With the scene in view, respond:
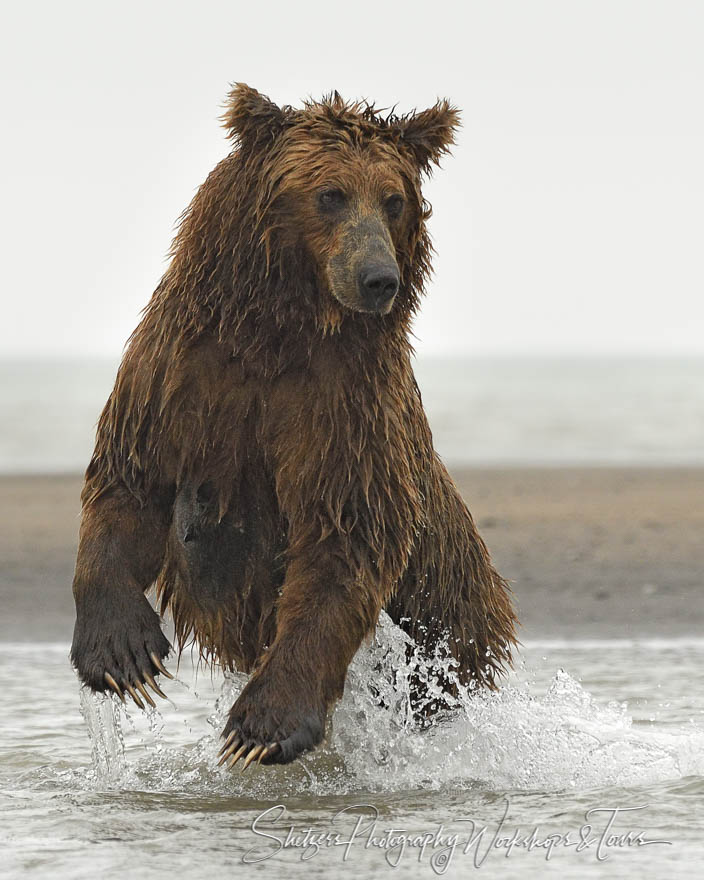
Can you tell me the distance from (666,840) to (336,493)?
58.3 inches

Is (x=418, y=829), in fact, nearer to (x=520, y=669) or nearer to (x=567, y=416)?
(x=520, y=669)

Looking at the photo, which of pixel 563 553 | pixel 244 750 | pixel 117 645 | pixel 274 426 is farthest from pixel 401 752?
pixel 563 553

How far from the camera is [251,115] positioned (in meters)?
4.98

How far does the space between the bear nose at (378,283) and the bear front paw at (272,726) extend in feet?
4.01

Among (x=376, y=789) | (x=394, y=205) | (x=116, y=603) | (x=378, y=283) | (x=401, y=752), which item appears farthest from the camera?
(x=401, y=752)

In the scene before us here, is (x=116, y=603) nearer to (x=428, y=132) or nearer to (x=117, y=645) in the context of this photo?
(x=117, y=645)

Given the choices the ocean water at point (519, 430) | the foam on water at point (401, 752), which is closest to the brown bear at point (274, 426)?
the foam on water at point (401, 752)

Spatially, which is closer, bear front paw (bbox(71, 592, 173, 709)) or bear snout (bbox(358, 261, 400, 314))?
bear snout (bbox(358, 261, 400, 314))

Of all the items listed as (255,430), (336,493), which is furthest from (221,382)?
A: (336,493)

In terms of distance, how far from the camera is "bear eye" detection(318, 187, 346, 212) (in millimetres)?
4879

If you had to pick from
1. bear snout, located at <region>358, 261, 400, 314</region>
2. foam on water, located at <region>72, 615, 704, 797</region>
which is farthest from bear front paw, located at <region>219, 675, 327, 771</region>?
bear snout, located at <region>358, 261, 400, 314</region>

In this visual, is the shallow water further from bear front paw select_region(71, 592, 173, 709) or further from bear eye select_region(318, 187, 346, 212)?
bear eye select_region(318, 187, 346, 212)

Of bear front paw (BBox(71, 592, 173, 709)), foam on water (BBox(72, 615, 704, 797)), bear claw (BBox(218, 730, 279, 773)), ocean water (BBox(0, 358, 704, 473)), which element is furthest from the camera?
ocean water (BBox(0, 358, 704, 473))

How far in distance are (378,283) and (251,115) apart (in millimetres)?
758
